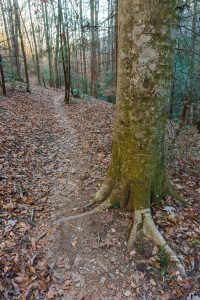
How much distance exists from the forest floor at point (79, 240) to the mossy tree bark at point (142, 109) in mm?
224

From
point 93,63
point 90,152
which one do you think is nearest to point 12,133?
point 90,152

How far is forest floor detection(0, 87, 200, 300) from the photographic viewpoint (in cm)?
281

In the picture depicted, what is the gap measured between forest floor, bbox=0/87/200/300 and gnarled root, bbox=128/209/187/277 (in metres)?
0.10

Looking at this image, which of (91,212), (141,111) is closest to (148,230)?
(91,212)

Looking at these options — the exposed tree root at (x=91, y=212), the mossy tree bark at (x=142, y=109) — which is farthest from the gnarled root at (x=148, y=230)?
the exposed tree root at (x=91, y=212)

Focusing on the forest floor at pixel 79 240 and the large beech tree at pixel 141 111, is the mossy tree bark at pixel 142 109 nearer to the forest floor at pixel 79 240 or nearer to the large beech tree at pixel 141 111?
the large beech tree at pixel 141 111

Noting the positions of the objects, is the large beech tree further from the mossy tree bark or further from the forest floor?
the forest floor

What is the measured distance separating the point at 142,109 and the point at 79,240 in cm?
201

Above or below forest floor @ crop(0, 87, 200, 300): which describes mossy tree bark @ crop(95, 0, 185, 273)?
above

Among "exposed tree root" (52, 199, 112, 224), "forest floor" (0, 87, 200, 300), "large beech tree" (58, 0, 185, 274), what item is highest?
"large beech tree" (58, 0, 185, 274)

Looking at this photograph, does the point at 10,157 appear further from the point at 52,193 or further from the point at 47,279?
the point at 47,279

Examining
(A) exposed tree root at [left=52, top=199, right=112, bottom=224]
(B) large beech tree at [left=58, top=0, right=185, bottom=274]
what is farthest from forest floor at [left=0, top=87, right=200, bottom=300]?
(B) large beech tree at [left=58, top=0, right=185, bottom=274]

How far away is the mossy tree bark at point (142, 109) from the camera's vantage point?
2.86 meters

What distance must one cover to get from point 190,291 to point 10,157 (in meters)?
4.59
